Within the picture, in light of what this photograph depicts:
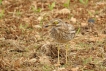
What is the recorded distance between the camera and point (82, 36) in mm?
9062

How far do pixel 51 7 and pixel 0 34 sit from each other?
2.07 meters

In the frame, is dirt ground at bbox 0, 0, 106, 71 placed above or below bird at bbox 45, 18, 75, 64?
below

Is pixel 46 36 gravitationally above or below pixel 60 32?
below

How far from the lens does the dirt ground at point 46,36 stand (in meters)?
7.46

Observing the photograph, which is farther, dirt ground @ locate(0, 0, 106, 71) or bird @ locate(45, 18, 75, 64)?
dirt ground @ locate(0, 0, 106, 71)

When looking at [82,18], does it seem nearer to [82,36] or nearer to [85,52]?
[82,36]

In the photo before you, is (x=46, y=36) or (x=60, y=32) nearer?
(x=60, y=32)

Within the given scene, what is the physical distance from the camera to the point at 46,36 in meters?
9.09

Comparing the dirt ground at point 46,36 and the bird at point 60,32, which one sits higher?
the bird at point 60,32

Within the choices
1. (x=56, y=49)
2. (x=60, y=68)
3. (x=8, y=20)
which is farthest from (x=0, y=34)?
(x=60, y=68)

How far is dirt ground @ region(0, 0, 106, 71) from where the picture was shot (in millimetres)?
7465

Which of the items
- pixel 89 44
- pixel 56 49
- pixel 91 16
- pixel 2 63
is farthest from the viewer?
Answer: pixel 91 16

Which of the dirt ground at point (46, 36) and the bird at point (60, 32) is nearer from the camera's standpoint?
the bird at point (60, 32)

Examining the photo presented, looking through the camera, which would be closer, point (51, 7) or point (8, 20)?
point (8, 20)
